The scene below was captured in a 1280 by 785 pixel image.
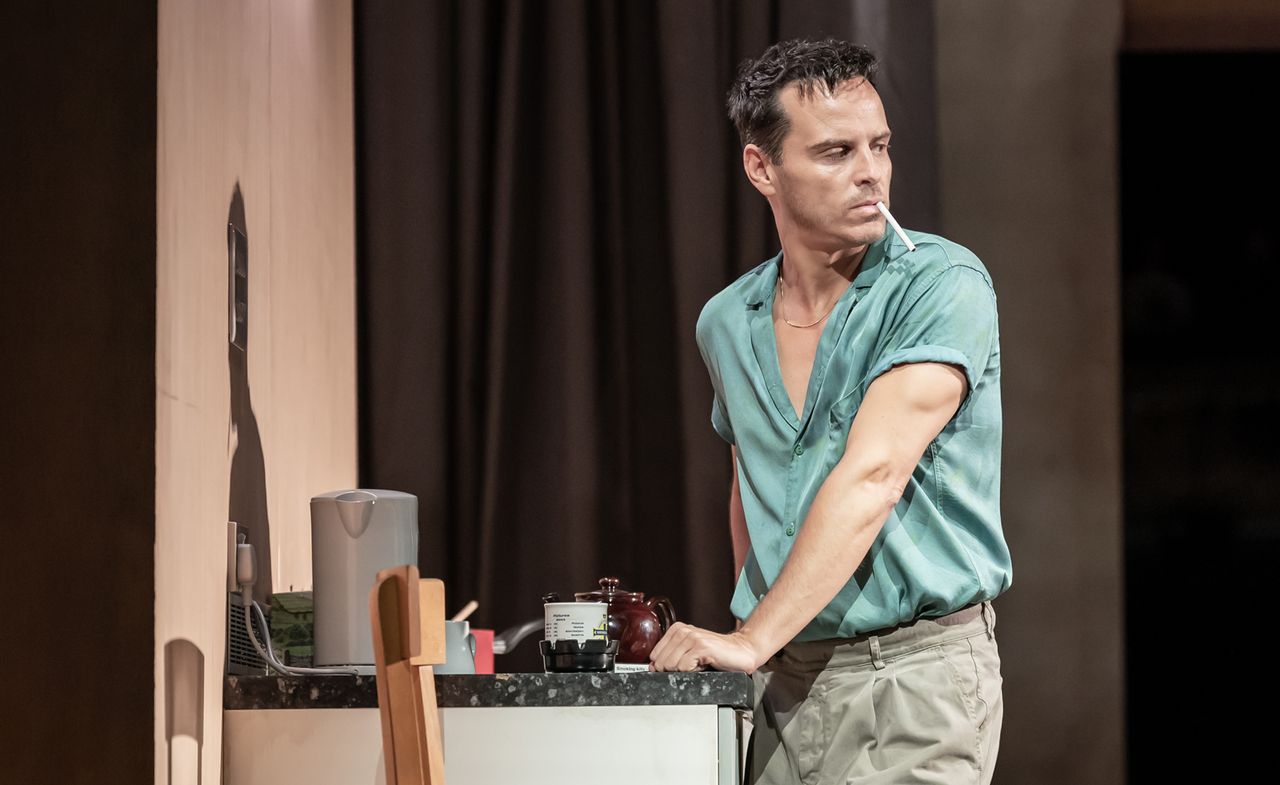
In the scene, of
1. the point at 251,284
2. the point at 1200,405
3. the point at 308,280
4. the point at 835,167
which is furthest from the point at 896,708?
the point at 1200,405

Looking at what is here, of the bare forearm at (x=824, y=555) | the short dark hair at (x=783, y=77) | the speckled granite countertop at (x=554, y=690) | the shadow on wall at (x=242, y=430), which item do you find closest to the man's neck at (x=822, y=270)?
the short dark hair at (x=783, y=77)

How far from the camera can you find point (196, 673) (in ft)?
5.25

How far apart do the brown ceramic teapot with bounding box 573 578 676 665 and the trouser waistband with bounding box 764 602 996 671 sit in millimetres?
235

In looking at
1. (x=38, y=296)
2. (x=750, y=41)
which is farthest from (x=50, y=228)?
(x=750, y=41)

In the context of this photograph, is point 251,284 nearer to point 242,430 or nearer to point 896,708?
point 242,430

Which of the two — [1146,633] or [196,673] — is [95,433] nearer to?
[196,673]

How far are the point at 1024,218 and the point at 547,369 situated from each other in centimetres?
112

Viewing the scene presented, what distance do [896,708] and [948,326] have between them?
0.45 meters

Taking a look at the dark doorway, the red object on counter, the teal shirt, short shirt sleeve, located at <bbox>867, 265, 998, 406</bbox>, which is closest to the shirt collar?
the teal shirt

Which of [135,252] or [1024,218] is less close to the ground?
[1024,218]

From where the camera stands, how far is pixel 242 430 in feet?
6.29

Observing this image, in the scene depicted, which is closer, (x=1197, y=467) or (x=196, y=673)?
(x=196, y=673)

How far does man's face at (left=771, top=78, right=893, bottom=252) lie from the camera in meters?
1.95

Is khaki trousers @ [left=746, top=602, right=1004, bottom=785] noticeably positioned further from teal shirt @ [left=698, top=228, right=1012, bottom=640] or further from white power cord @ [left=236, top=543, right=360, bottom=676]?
white power cord @ [left=236, top=543, right=360, bottom=676]
